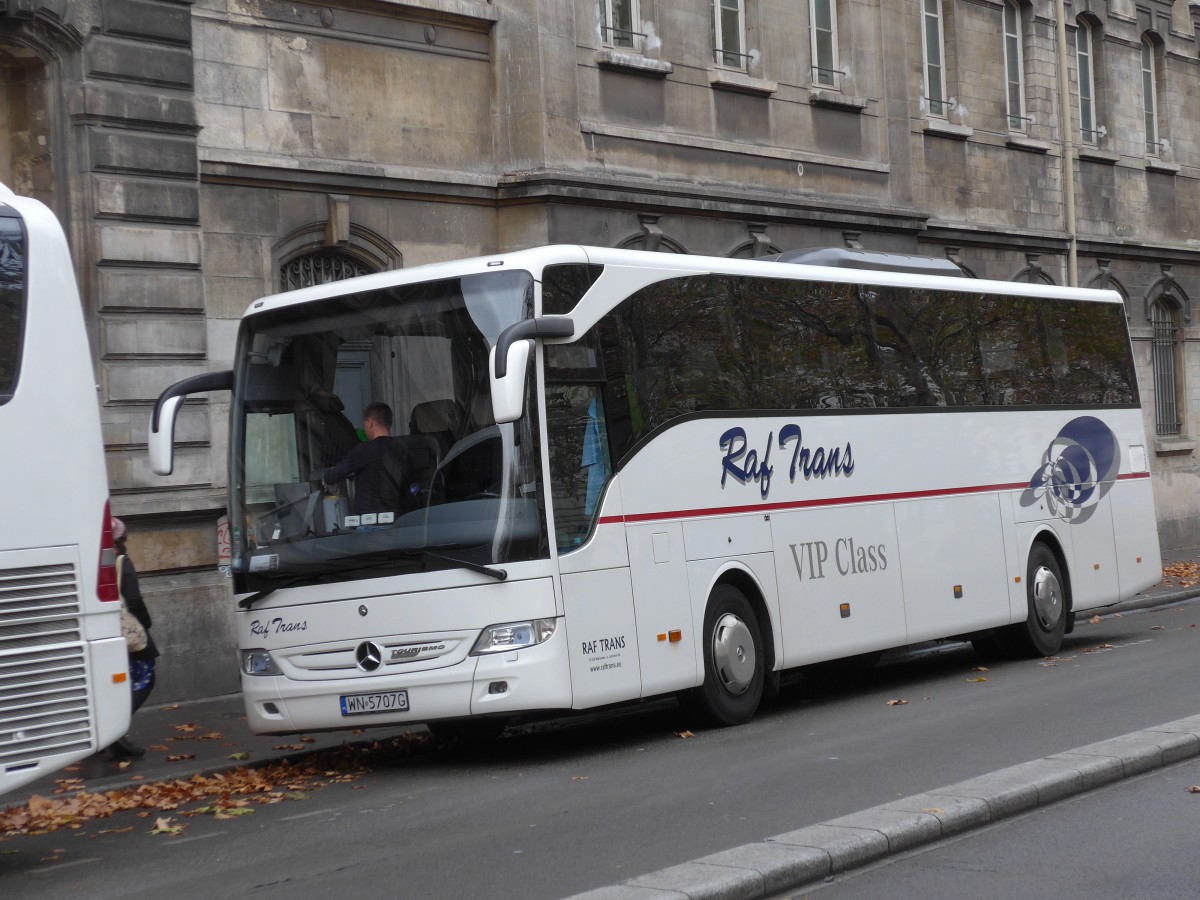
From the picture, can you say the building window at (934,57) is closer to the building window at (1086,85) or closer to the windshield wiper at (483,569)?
the building window at (1086,85)

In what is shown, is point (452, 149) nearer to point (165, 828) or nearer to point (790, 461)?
point (790, 461)

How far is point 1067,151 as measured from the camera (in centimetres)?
2900

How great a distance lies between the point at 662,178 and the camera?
67.7 feet

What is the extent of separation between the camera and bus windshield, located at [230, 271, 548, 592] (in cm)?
1048

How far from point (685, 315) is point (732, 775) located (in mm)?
3714

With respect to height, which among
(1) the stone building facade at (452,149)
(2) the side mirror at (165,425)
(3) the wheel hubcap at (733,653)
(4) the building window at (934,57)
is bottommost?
(3) the wheel hubcap at (733,653)

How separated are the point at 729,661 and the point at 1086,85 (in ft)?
70.8

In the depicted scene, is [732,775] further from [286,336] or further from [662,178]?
[662,178]

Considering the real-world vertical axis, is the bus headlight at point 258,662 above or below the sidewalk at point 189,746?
above

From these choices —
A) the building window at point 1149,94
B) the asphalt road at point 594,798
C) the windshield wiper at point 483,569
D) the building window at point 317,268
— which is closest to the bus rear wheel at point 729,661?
the asphalt road at point 594,798

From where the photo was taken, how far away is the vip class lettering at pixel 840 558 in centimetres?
1310

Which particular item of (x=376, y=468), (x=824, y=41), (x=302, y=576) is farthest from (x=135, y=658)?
(x=824, y=41)

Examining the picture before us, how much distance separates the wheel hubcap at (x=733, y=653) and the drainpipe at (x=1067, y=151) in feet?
→ 59.3

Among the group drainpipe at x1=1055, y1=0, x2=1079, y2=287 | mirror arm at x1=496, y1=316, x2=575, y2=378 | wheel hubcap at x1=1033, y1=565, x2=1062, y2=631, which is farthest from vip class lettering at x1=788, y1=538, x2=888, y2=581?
drainpipe at x1=1055, y1=0, x2=1079, y2=287
